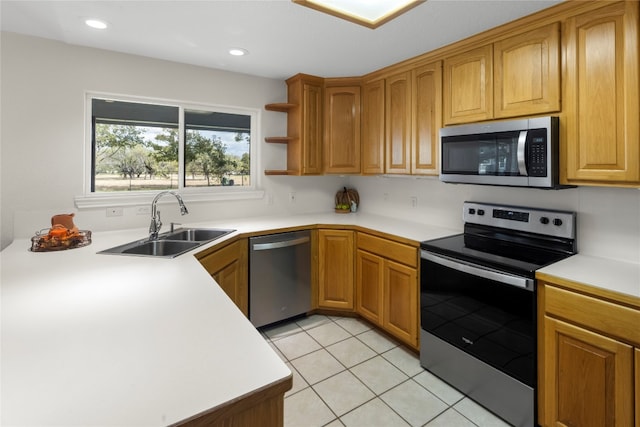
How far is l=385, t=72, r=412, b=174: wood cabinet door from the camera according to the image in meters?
2.74

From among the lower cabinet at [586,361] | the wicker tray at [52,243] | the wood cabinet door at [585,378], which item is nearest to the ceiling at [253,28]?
the wicker tray at [52,243]

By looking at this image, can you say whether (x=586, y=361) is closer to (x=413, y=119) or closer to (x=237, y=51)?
(x=413, y=119)

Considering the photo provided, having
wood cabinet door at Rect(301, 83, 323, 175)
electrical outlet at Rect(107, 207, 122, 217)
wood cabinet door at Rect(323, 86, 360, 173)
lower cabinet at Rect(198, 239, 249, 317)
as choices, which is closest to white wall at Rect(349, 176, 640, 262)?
wood cabinet door at Rect(323, 86, 360, 173)

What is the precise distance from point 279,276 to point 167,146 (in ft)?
5.00

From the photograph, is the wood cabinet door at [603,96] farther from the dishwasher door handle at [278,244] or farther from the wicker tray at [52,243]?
the wicker tray at [52,243]

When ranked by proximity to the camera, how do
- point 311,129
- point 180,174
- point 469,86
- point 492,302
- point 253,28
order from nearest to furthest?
1. point 492,302
2. point 253,28
3. point 469,86
4. point 180,174
5. point 311,129

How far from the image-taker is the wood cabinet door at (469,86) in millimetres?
2150

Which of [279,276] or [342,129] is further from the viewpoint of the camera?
[342,129]

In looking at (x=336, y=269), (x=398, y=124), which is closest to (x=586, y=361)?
(x=336, y=269)

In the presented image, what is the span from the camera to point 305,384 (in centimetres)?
214

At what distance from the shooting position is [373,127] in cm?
308

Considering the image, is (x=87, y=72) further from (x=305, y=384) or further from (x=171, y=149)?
(x=305, y=384)

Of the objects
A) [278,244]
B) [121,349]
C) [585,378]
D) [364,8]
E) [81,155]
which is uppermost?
[364,8]

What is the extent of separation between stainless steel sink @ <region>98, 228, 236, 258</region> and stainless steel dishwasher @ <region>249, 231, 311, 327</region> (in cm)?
34
